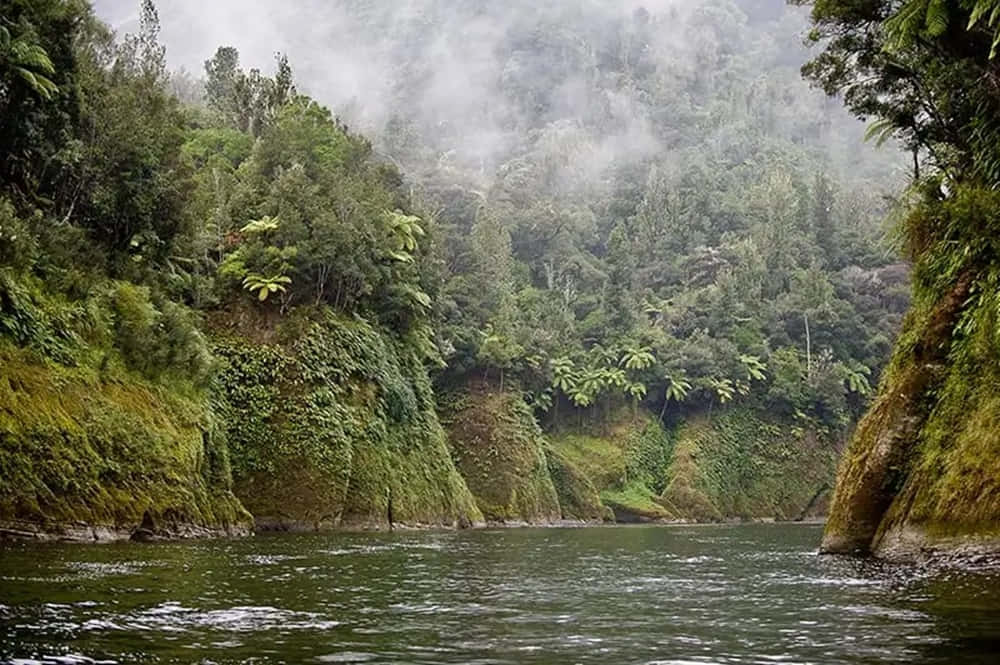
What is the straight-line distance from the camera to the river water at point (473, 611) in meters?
7.36

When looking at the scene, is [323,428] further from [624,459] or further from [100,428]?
[624,459]

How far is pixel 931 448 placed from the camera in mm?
16562

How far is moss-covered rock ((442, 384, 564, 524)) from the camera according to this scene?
5399cm

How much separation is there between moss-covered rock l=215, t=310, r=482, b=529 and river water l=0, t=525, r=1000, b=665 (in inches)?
612

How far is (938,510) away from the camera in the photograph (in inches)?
598

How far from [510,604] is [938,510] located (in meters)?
8.13

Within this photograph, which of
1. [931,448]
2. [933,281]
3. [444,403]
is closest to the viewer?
[931,448]

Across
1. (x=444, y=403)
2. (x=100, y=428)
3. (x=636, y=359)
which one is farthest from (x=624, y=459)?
(x=100, y=428)

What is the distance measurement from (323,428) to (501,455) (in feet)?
72.2

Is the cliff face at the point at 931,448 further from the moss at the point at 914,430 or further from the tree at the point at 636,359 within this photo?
the tree at the point at 636,359

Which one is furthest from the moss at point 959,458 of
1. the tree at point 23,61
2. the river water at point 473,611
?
the tree at point 23,61

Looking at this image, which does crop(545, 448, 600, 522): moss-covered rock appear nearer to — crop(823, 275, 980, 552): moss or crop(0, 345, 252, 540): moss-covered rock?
crop(0, 345, 252, 540): moss-covered rock

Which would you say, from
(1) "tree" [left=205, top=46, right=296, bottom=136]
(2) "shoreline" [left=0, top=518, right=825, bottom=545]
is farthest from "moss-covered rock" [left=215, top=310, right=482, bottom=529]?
(1) "tree" [left=205, top=46, right=296, bottom=136]

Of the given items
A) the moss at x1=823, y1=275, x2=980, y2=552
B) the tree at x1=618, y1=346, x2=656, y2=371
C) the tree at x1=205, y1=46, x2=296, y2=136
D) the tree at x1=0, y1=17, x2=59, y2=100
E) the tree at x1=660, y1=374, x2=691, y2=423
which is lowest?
the moss at x1=823, y1=275, x2=980, y2=552
